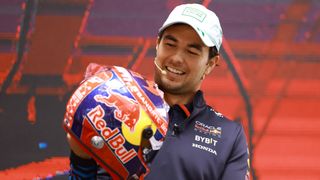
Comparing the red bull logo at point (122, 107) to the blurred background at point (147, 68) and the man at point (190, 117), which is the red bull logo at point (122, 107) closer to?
the man at point (190, 117)

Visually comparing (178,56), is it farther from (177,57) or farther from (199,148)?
(199,148)

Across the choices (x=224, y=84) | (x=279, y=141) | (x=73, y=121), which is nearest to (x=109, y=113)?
(x=73, y=121)

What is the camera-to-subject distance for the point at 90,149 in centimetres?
91

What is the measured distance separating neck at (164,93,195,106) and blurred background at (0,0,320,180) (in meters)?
0.70

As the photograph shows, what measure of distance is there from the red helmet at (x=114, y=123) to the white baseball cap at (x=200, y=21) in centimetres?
29

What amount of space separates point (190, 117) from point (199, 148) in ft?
0.30

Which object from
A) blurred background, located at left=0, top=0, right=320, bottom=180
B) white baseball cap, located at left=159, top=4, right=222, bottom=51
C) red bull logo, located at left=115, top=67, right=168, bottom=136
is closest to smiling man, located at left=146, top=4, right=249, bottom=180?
white baseball cap, located at left=159, top=4, right=222, bottom=51

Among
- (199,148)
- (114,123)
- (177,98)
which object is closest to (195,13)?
(177,98)

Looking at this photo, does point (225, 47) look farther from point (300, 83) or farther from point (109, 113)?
point (109, 113)

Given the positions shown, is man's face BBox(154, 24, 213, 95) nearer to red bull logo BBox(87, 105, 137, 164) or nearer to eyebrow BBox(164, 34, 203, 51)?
eyebrow BBox(164, 34, 203, 51)

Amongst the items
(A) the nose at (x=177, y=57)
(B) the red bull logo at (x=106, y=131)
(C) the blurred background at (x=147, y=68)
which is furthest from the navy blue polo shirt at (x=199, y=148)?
(C) the blurred background at (x=147, y=68)

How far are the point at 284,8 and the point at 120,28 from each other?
0.70m

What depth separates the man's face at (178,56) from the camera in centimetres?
119

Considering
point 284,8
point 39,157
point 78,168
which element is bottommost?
point 39,157
